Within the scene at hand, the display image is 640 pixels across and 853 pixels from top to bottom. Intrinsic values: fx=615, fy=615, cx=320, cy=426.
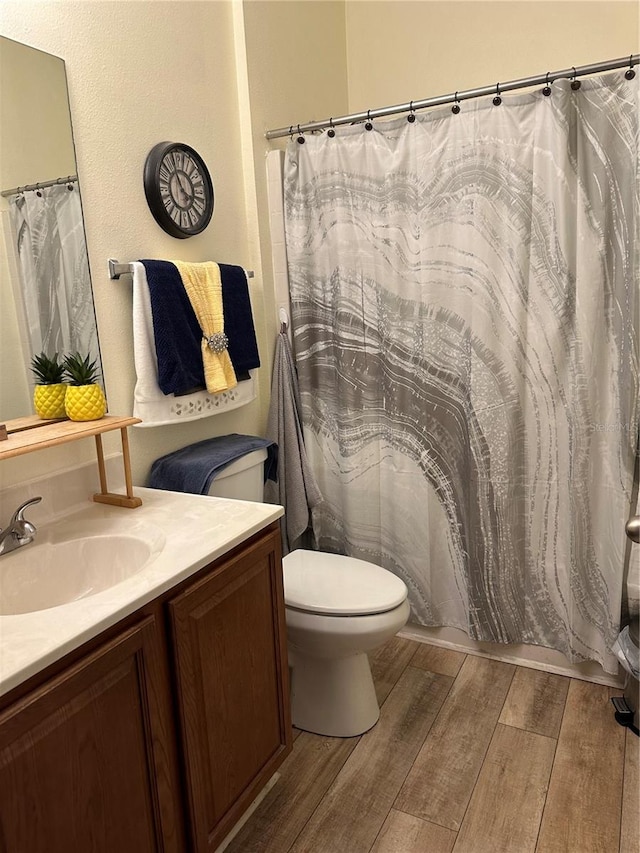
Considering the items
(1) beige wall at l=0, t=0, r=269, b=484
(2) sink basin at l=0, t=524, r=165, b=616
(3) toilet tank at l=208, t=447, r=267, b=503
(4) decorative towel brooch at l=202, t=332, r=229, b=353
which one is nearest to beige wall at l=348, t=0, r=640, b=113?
(1) beige wall at l=0, t=0, r=269, b=484

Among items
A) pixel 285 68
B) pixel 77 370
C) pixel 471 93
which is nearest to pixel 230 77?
pixel 285 68

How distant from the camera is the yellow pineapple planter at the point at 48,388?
1532 millimetres

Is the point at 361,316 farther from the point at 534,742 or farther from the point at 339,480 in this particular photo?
the point at 534,742

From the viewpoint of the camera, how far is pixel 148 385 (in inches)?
69.9

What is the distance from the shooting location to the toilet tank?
6.22ft

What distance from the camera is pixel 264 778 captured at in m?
1.54

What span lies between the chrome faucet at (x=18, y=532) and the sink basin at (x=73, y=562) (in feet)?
0.05

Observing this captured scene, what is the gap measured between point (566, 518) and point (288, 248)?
140 centimetres

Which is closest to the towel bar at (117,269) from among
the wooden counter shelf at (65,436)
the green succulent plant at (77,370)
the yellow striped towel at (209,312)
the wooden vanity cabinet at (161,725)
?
the yellow striped towel at (209,312)

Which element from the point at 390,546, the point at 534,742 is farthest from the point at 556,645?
the point at 390,546

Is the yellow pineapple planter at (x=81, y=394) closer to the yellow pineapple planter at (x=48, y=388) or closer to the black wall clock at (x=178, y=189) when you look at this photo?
the yellow pineapple planter at (x=48, y=388)

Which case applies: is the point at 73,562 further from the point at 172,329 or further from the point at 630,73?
the point at 630,73

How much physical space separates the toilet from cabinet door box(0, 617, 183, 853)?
2.19 ft

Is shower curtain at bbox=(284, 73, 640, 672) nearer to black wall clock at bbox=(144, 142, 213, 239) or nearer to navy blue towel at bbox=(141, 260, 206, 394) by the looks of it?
black wall clock at bbox=(144, 142, 213, 239)
